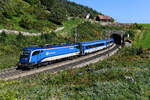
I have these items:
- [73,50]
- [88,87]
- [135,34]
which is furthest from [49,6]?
[88,87]

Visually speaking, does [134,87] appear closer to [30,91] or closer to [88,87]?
[88,87]

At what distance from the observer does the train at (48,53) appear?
23016mm

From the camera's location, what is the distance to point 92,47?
140 feet

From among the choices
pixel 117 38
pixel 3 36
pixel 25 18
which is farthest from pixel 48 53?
pixel 117 38

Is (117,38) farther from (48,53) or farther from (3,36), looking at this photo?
(48,53)

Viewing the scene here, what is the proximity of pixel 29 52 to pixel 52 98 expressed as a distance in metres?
12.8

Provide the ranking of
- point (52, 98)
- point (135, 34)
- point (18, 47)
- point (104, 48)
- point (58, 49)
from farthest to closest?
point (135, 34), point (104, 48), point (18, 47), point (58, 49), point (52, 98)

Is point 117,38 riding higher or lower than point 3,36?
lower

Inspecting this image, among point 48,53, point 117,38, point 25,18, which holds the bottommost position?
point 117,38

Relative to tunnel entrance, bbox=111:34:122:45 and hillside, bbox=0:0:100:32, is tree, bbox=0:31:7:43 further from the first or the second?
tunnel entrance, bbox=111:34:122:45

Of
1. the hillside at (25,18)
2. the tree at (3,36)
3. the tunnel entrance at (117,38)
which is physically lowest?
the tunnel entrance at (117,38)

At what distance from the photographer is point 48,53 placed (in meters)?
26.5

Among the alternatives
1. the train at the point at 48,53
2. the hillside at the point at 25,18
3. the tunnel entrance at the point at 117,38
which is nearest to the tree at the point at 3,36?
the hillside at the point at 25,18

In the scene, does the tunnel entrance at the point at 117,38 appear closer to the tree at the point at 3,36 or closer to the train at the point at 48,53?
the train at the point at 48,53
